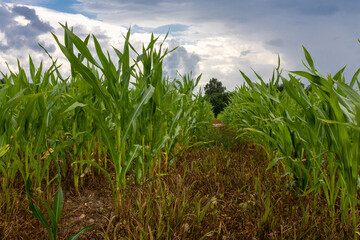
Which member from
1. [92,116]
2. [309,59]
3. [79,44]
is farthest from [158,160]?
[309,59]

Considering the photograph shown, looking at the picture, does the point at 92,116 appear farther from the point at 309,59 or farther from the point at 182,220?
the point at 309,59

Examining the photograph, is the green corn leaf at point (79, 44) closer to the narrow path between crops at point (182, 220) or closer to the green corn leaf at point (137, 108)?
the green corn leaf at point (137, 108)

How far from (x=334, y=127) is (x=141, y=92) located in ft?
3.89

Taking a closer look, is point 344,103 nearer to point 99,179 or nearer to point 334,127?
point 334,127

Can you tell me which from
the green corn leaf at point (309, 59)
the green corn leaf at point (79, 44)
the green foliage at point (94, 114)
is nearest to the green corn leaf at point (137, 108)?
the green foliage at point (94, 114)

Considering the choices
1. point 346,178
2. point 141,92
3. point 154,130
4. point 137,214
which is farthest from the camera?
point 154,130

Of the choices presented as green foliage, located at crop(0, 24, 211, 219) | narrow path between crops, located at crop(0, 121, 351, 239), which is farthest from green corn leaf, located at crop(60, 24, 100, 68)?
A: narrow path between crops, located at crop(0, 121, 351, 239)

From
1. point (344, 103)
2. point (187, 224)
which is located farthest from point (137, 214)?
point (344, 103)

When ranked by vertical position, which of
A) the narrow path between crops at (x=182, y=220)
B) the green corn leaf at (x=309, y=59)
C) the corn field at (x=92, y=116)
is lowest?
the narrow path between crops at (x=182, y=220)

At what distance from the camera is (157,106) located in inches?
84.8

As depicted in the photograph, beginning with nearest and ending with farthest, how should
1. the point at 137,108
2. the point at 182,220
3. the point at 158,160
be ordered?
the point at 182,220
the point at 137,108
the point at 158,160

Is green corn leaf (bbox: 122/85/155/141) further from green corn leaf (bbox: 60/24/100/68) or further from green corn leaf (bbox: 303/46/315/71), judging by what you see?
green corn leaf (bbox: 303/46/315/71)

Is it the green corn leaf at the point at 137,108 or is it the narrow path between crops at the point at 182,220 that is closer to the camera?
the narrow path between crops at the point at 182,220

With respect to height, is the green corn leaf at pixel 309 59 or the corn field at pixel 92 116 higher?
the green corn leaf at pixel 309 59
